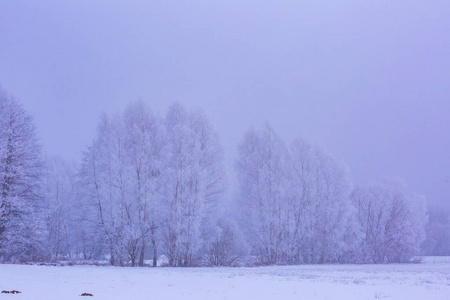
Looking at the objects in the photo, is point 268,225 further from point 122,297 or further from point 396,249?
point 122,297

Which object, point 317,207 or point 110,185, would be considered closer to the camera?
point 110,185

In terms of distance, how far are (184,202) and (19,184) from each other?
44.4ft

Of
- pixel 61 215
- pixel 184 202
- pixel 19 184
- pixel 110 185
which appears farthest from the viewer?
pixel 61 215

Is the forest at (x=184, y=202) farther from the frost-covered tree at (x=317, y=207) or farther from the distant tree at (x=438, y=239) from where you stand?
the distant tree at (x=438, y=239)

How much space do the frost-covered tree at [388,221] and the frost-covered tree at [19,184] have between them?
1501 inches

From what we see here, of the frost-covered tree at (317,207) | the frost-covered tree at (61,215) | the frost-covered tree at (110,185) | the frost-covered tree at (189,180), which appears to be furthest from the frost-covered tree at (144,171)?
the frost-covered tree at (317,207)

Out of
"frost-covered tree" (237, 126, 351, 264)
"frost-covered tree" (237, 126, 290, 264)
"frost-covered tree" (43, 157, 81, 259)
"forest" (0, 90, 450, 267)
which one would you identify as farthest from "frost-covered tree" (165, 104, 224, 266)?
"frost-covered tree" (43, 157, 81, 259)

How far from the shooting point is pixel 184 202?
35.4 m

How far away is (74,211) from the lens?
4419 cm

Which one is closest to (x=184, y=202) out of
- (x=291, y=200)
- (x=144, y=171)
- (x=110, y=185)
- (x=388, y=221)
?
(x=144, y=171)

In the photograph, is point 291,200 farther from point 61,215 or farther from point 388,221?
point 61,215

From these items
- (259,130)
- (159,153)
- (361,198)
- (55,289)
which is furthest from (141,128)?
(361,198)

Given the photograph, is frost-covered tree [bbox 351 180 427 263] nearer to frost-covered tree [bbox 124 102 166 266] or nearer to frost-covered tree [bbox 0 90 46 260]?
frost-covered tree [bbox 124 102 166 266]

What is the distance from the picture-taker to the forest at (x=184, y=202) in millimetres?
30344
